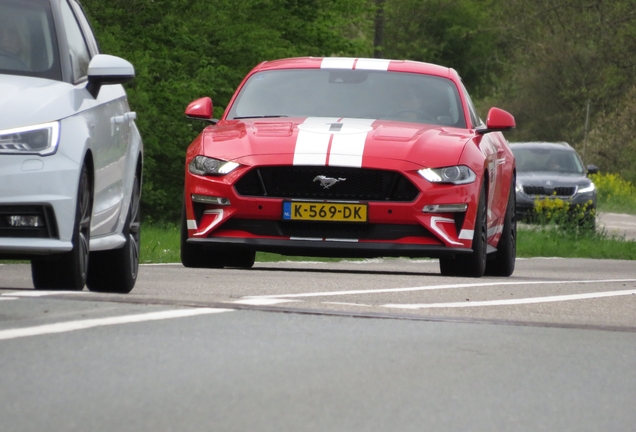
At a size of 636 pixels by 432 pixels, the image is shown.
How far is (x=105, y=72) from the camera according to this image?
8000mm

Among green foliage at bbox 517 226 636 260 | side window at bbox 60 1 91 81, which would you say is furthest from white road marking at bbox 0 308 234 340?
green foliage at bbox 517 226 636 260

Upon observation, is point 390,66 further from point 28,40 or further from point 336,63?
point 28,40

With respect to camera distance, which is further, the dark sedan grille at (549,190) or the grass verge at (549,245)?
the dark sedan grille at (549,190)

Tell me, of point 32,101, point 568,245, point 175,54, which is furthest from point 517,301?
point 175,54

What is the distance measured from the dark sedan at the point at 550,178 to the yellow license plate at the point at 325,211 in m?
12.8

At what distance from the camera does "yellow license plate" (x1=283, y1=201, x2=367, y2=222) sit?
416 inches

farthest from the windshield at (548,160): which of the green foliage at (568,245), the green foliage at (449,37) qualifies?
the green foliage at (449,37)

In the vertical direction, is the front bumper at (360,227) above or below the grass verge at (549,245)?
above

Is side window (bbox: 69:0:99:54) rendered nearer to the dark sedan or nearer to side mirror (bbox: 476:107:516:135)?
side mirror (bbox: 476:107:516:135)

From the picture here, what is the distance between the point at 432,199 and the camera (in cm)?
1058

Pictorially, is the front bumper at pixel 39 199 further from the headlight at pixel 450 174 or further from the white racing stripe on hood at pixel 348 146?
the headlight at pixel 450 174

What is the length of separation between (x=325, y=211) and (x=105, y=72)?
9.49ft

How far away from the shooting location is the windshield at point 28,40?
7.89m

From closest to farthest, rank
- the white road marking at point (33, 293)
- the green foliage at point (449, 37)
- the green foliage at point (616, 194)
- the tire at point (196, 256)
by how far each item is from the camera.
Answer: the white road marking at point (33, 293), the tire at point (196, 256), the green foliage at point (616, 194), the green foliage at point (449, 37)
